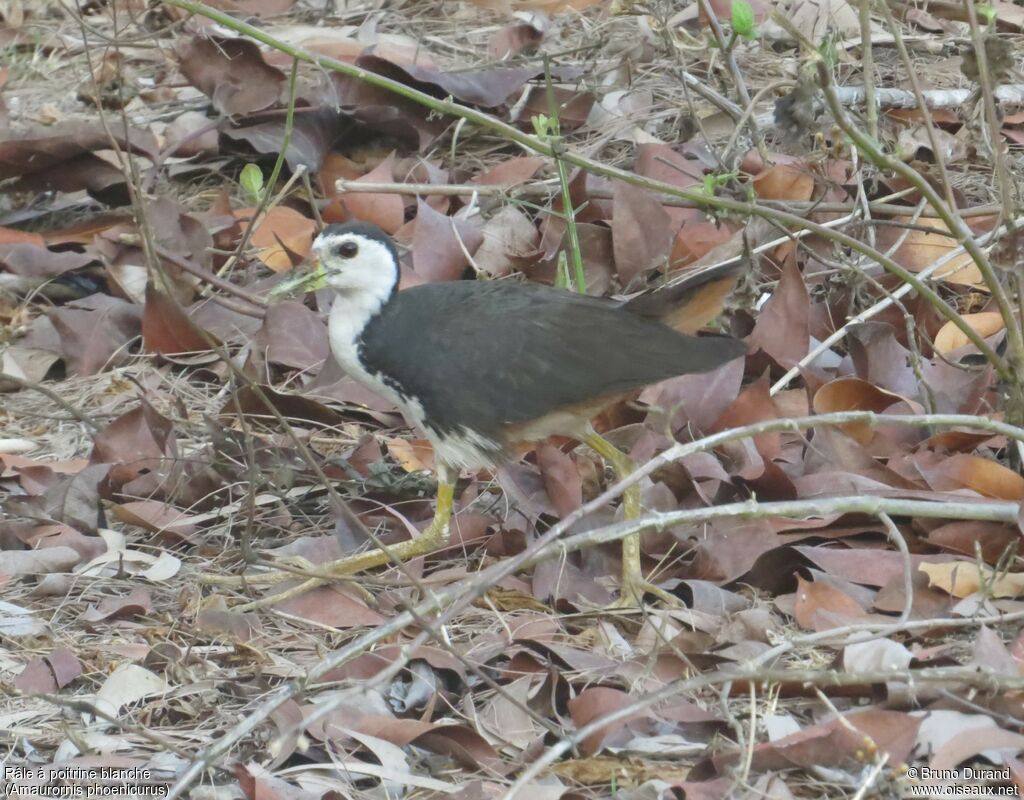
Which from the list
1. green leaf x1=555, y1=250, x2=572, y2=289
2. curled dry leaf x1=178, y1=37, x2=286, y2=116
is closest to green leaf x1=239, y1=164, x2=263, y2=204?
curled dry leaf x1=178, y1=37, x2=286, y2=116

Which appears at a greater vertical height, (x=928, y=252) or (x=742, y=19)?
(x=742, y=19)

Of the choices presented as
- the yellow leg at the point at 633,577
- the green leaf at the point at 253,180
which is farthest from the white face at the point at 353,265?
the yellow leg at the point at 633,577

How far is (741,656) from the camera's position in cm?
331

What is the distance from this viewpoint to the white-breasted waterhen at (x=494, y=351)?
3.83 m

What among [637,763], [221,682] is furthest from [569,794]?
[221,682]

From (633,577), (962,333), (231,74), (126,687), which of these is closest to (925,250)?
(962,333)

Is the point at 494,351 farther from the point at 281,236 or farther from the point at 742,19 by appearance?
the point at 281,236

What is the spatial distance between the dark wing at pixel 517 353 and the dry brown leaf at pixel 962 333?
102 cm

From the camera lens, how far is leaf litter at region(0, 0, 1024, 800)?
3.08 meters

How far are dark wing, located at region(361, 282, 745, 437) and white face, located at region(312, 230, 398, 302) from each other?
3.8 inches

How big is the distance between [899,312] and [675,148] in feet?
4.23

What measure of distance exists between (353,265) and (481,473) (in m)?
0.85

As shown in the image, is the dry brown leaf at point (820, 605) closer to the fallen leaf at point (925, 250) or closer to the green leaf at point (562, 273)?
the green leaf at point (562, 273)

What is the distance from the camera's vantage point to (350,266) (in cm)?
405
